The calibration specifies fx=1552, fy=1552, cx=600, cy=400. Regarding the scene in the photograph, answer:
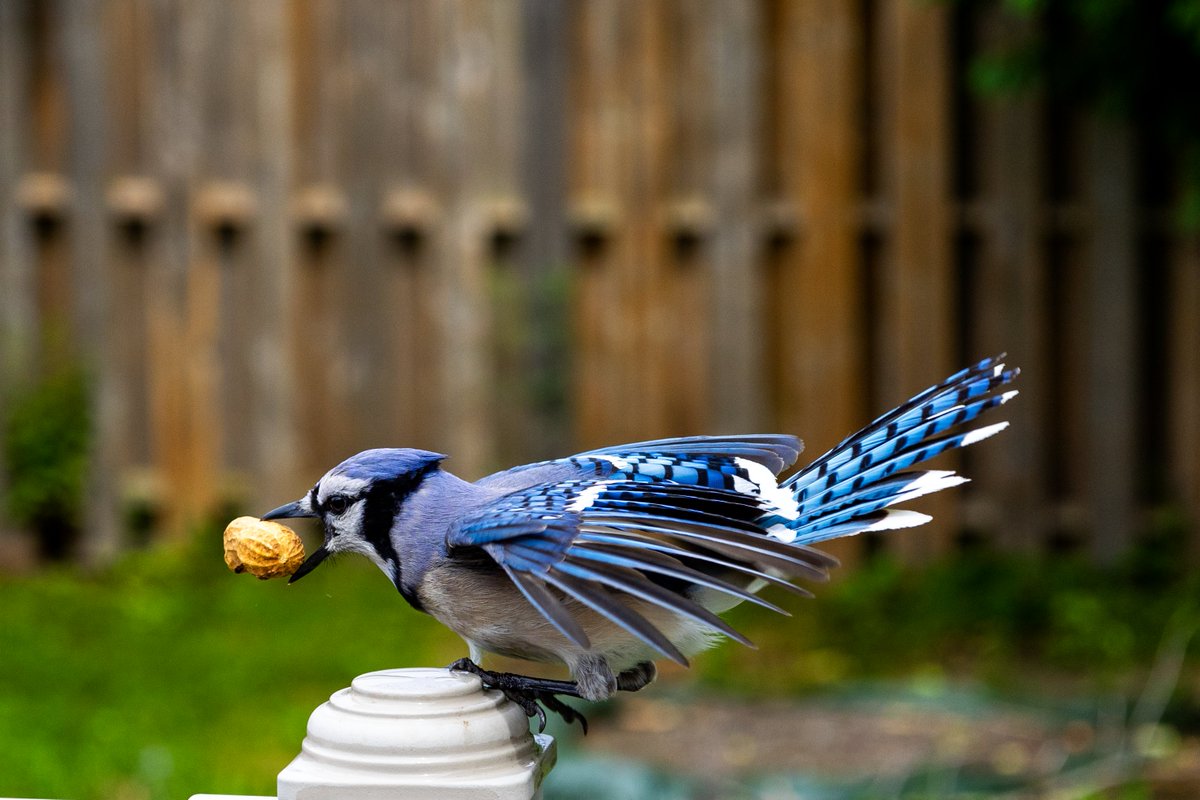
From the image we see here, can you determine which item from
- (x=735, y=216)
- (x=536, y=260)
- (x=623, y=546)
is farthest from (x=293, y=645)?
(x=623, y=546)

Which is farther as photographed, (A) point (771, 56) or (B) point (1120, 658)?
(A) point (771, 56)

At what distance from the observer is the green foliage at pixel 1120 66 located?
5.53m

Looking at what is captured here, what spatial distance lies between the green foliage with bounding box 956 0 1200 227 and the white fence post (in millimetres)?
4209

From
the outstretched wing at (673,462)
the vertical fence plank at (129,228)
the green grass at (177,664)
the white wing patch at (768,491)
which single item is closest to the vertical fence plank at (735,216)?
the green grass at (177,664)

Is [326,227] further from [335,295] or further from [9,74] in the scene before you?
[9,74]

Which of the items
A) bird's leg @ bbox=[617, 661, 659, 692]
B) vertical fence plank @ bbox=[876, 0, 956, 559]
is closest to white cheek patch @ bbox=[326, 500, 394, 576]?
bird's leg @ bbox=[617, 661, 659, 692]

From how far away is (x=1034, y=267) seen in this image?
6.44 meters

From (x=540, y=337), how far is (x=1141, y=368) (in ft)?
8.41

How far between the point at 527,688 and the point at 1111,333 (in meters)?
5.01

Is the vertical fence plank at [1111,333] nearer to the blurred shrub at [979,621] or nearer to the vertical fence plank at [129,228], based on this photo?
the blurred shrub at [979,621]

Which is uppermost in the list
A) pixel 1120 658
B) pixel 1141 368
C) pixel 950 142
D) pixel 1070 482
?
pixel 950 142

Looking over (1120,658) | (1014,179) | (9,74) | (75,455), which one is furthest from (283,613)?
(1014,179)

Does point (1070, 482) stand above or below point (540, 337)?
below

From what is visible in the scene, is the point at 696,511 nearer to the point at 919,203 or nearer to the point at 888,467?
the point at 888,467
